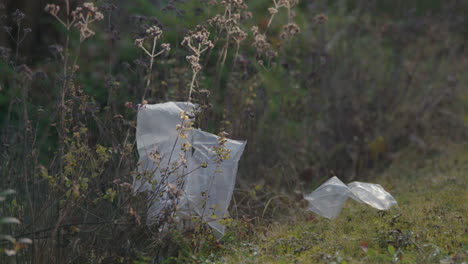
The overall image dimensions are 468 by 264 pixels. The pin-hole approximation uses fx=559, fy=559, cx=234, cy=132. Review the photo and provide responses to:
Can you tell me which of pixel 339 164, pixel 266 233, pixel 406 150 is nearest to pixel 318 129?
pixel 339 164

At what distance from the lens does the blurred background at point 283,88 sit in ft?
14.3

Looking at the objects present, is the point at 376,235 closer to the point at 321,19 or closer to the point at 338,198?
the point at 338,198

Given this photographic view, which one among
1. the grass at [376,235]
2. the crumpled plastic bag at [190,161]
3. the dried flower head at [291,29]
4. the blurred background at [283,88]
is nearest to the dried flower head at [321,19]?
the blurred background at [283,88]

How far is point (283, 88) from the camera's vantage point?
5.00 m

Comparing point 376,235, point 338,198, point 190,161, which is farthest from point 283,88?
point 376,235

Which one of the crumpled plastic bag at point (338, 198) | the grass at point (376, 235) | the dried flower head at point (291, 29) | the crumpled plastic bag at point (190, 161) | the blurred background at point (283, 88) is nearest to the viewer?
the grass at point (376, 235)

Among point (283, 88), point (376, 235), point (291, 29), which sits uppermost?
point (291, 29)

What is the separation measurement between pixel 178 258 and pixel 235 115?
68.7 inches

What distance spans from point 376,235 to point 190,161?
125 centimetres

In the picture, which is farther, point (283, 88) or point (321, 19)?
point (283, 88)

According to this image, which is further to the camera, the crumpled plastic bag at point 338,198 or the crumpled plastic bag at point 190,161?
the crumpled plastic bag at point 338,198

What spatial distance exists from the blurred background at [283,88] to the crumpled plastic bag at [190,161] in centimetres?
23

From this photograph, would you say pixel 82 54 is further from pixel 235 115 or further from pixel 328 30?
pixel 328 30

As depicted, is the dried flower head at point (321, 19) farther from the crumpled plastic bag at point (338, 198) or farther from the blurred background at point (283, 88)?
the crumpled plastic bag at point (338, 198)
